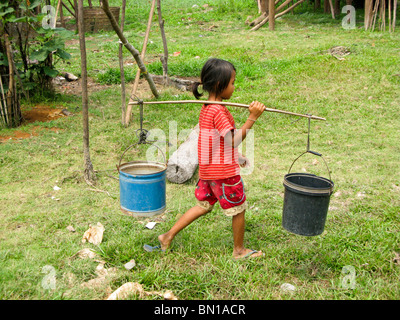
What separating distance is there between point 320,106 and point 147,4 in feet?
44.5

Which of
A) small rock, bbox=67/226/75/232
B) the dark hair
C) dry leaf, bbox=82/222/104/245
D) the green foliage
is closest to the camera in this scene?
the dark hair

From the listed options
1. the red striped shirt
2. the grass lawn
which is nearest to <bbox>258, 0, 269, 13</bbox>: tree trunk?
the grass lawn

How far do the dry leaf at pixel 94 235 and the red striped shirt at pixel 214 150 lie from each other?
1050 mm

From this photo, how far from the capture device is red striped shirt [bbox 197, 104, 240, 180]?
2.86 metres

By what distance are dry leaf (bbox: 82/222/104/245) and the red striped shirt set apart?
1050mm

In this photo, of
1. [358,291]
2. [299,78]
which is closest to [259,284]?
[358,291]

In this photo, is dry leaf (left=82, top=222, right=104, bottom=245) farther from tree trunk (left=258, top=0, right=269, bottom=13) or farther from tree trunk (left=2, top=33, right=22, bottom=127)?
tree trunk (left=258, top=0, right=269, bottom=13)

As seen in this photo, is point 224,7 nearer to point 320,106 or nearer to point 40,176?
point 320,106

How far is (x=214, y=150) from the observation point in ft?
9.55

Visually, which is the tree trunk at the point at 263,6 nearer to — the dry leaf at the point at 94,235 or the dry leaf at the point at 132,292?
the dry leaf at the point at 94,235

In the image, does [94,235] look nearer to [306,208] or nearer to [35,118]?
[306,208]

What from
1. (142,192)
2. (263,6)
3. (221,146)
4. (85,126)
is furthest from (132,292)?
(263,6)

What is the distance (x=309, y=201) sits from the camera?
281 centimetres

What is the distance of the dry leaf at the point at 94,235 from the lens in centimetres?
328
